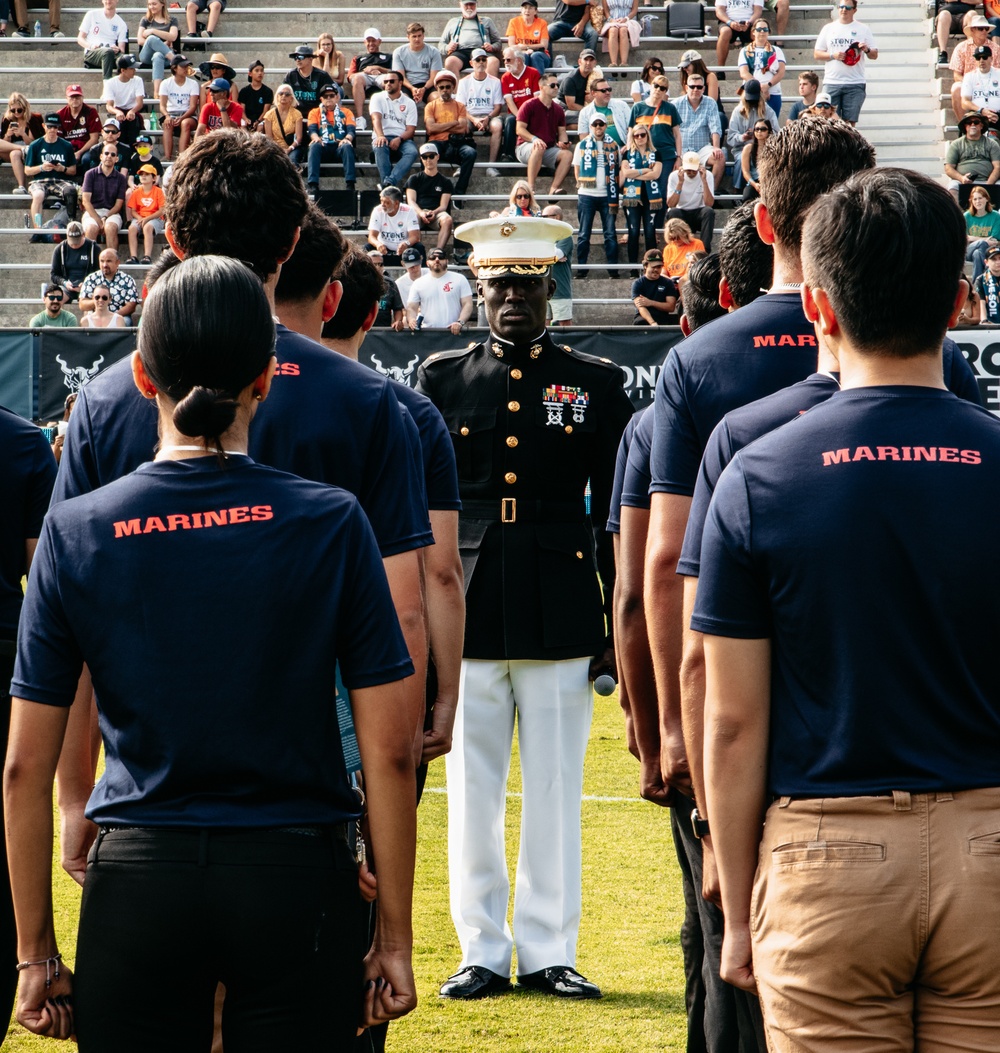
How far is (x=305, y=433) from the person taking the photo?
8.92ft

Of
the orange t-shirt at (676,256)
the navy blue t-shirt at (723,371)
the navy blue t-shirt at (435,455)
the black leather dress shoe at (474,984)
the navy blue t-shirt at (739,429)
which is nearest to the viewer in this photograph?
the navy blue t-shirt at (739,429)

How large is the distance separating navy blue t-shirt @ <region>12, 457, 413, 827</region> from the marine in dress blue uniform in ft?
7.95

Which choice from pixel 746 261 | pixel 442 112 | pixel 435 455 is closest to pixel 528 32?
pixel 442 112

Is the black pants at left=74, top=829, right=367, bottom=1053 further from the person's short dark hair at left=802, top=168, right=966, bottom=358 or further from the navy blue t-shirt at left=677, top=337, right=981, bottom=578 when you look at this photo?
the person's short dark hair at left=802, top=168, right=966, bottom=358

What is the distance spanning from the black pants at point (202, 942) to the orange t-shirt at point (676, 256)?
1656 cm

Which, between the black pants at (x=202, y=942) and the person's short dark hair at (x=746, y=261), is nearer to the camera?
the black pants at (x=202, y=942)

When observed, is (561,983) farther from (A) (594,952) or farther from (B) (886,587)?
(B) (886,587)

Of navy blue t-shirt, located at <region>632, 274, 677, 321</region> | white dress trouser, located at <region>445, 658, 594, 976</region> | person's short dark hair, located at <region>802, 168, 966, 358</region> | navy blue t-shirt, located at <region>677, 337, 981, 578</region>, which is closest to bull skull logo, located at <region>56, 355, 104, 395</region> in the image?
navy blue t-shirt, located at <region>632, 274, 677, 321</region>

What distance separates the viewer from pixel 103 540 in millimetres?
2203

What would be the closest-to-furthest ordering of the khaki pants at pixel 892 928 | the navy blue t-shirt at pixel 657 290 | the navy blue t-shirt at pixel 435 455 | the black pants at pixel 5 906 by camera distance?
the khaki pants at pixel 892 928 < the black pants at pixel 5 906 < the navy blue t-shirt at pixel 435 455 < the navy blue t-shirt at pixel 657 290

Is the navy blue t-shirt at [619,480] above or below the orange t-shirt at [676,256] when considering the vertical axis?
above

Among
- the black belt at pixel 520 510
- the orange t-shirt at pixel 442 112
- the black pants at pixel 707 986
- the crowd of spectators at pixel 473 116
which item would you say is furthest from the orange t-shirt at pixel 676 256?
the black pants at pixel 707 986

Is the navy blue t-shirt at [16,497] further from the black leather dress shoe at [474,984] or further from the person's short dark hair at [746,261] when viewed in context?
the black leather dress shoe at [474,984]

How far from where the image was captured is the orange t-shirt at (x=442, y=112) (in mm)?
21625
